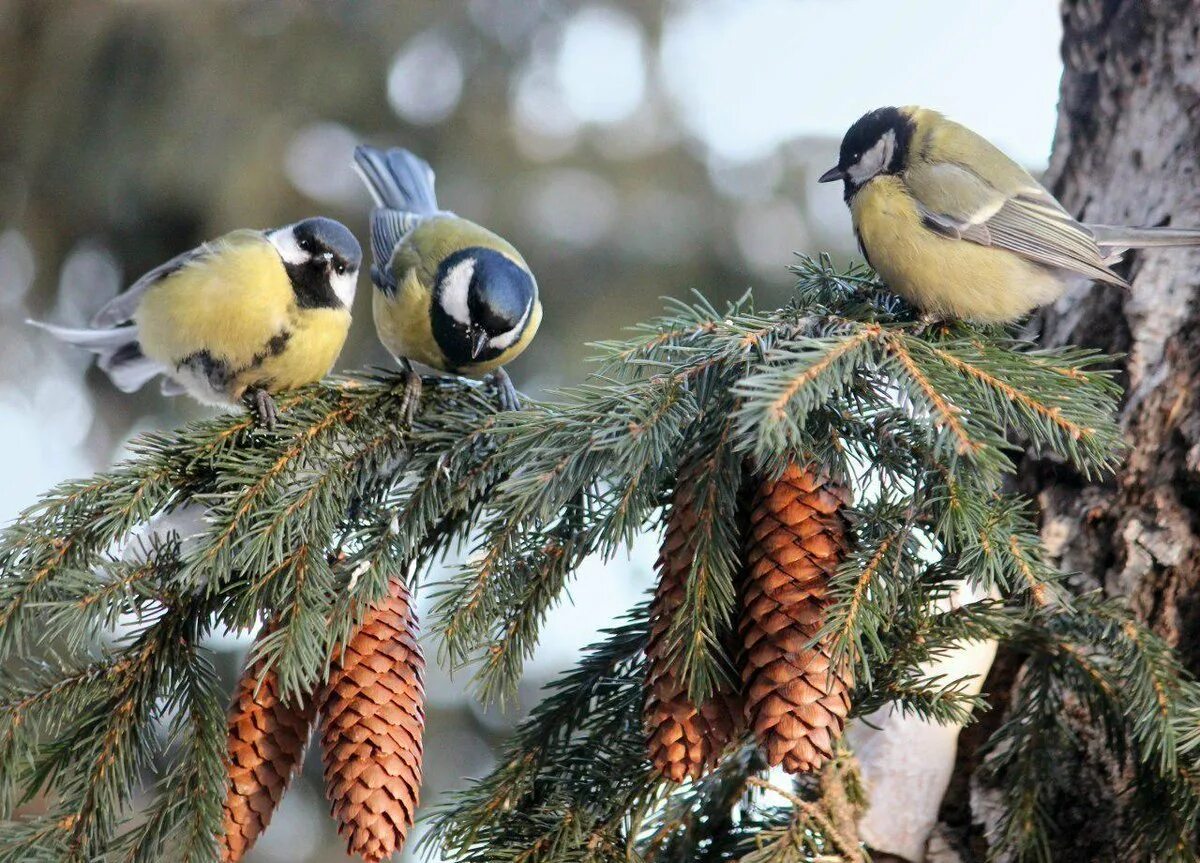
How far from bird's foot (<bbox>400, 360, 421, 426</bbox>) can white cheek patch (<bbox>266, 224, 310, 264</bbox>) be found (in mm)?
588

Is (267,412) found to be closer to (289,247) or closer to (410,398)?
(410,398)

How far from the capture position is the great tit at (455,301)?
2.19 metres

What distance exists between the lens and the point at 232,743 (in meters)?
1.24

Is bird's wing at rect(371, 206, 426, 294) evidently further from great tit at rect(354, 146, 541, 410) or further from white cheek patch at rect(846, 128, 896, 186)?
white cheek patch at rect(846, 128, 896, 186)

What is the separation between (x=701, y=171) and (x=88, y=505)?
378 centimetres

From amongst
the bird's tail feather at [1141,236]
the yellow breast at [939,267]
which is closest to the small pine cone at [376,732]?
the yellow breast at [939,267]

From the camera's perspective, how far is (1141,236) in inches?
67.4

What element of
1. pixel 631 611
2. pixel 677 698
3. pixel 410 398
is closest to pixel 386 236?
pixel 410 398

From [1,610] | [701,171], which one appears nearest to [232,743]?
[1,610]

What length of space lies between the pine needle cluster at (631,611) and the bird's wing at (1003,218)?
0.38 metres

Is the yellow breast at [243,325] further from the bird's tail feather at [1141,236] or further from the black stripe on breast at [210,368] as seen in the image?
the bird's tail feather at [1141,236]

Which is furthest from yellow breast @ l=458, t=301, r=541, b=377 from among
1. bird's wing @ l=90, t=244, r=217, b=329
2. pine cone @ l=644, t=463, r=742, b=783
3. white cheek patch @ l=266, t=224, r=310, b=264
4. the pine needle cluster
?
pine cone @ l=644, t=463, r=742, b=783

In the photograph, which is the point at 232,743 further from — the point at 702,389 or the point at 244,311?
the point at 244,311

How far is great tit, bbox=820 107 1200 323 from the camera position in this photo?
5.20 feet
